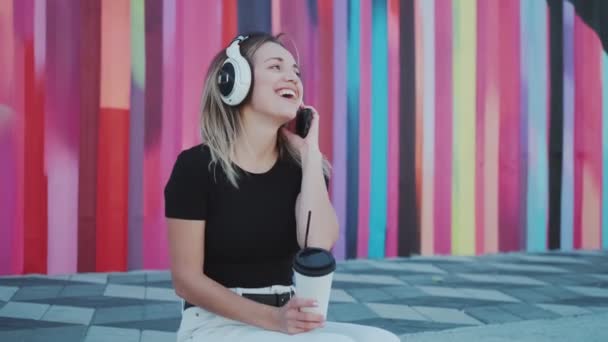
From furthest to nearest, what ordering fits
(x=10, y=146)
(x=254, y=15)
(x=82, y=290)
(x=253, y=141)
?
(x=254, y=15)
(x=10, y=146)
(x=82, y=290)
(x=253, y=141)

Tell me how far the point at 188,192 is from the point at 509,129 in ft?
13.8

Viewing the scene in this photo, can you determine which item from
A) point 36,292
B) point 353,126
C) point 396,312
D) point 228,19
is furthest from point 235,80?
point 353,126

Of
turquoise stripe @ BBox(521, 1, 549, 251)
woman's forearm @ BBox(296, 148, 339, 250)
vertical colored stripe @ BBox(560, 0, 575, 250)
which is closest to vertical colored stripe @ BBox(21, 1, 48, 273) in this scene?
woman's forearm @ BBox(296, 148, 339, 250)

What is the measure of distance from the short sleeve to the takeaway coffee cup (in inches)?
12.1

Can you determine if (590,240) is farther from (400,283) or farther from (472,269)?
(400,283)

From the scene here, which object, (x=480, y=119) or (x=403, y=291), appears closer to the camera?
(x=403, y=291)

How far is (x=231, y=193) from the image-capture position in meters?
1.52

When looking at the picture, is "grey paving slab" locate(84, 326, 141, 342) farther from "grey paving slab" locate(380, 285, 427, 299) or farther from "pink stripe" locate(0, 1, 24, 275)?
"grey paving slab" locate(380, 285, 427, 299)

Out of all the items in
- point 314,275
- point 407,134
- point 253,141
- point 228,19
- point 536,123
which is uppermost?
point 228,19

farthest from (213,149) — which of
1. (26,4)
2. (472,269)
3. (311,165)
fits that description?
(472,269)

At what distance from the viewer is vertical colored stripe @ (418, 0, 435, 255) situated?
16.1 ft

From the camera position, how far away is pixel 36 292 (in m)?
3.40

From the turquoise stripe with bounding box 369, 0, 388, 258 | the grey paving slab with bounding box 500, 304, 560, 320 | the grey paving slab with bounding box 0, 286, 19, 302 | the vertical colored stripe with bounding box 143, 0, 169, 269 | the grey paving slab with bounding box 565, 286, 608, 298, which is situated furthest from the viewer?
the turquoise stripe with bounding box 369, 0, 388, 258

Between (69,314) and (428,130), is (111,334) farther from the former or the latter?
(428,130)
